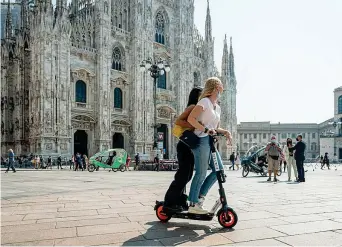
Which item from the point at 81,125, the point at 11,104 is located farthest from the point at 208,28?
the point at 11,104

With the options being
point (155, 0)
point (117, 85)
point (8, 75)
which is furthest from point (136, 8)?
point (8, 75)

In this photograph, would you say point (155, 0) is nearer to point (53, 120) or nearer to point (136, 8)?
point (136, 8)

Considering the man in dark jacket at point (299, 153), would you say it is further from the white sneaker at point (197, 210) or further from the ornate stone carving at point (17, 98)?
the ornate stone carving at point (17, 98)

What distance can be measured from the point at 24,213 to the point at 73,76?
1101 inches

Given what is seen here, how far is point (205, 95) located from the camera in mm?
4141

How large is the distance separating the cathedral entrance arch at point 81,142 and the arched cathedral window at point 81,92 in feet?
10.0

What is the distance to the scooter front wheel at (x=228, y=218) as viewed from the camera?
3.85 metres

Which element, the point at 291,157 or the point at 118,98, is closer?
the point at 291,157

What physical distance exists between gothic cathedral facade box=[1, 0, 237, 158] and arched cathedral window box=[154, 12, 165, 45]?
12cm

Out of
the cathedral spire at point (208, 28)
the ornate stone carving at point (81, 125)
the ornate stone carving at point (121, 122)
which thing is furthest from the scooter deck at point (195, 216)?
the cathedral spire at point (208, 28)

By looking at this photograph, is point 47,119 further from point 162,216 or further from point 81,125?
point 162,216

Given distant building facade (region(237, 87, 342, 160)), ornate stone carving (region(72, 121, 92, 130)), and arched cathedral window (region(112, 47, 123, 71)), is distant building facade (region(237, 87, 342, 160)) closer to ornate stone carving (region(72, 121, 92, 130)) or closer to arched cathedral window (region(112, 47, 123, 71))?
arched cathedral window (region(112, 47, 123, 71))

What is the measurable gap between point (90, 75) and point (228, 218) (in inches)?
1198

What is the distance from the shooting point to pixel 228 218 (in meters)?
3.88
